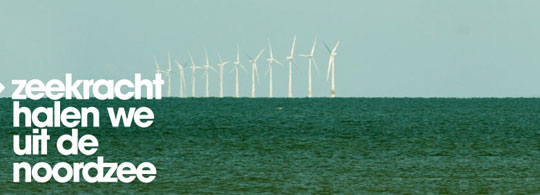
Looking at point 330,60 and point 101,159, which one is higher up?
point 330,60

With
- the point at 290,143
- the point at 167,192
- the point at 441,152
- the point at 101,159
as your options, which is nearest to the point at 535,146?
the point at 441,152

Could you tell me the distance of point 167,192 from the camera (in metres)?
41.7

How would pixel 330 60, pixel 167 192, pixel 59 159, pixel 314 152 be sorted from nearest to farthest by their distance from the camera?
pixel 167 192, pixel 59 159, pixel 314 152, pixel 330 60

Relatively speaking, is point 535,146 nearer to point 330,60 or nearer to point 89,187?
point 89,187

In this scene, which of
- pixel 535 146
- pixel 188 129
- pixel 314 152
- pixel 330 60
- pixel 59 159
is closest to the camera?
pixel 59 159

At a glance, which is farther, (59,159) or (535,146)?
(535,146)

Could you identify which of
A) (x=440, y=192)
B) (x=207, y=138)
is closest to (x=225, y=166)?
(x=440, y=192)

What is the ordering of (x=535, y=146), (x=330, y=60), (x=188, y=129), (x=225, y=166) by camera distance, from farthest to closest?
(x=330, y=60), (x=188, y=129), (x=535, y=146), (x=225, y=166)

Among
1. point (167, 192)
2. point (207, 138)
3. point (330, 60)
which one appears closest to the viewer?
point (167, 192)

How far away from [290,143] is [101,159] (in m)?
22.3

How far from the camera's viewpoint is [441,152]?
70.2m

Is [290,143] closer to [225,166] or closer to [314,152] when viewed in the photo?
[314,152]

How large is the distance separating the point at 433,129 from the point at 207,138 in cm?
3319

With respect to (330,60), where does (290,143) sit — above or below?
below
